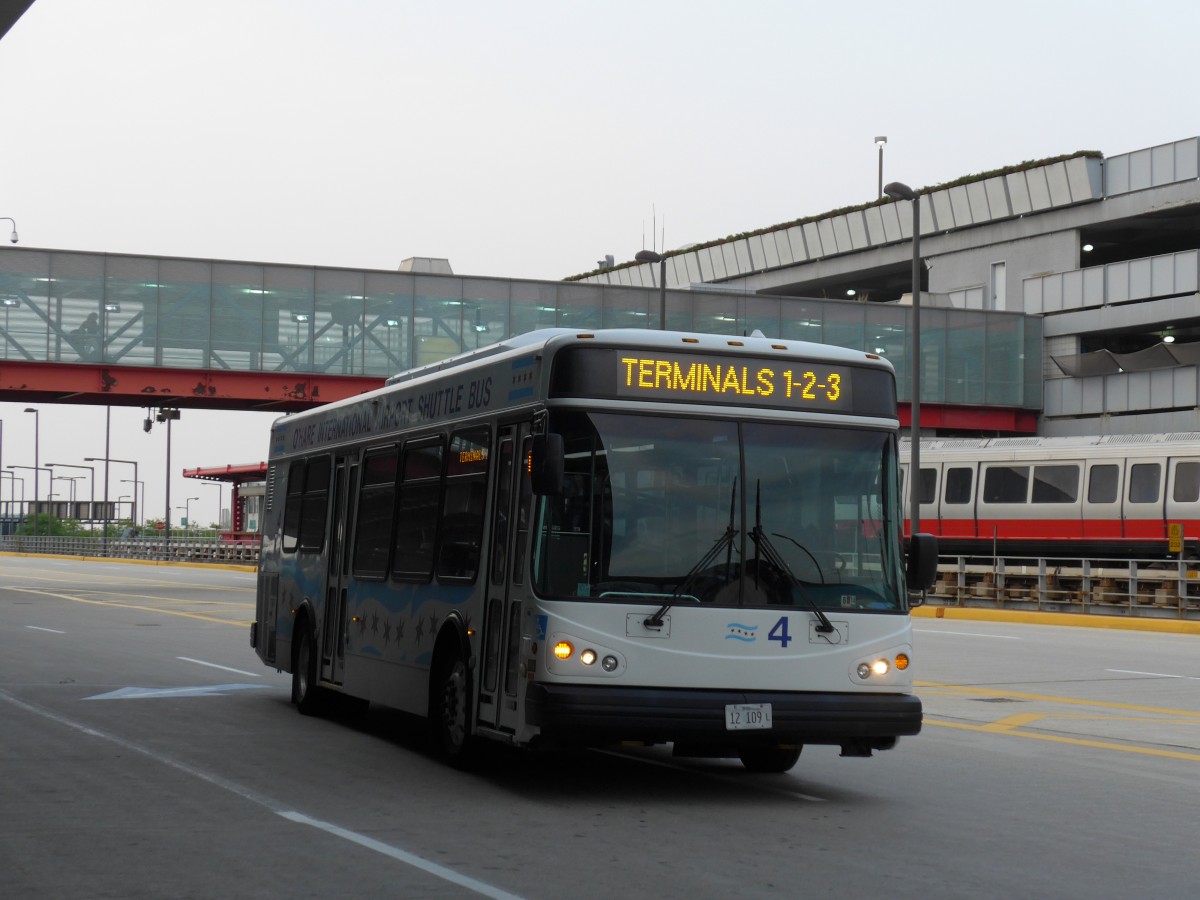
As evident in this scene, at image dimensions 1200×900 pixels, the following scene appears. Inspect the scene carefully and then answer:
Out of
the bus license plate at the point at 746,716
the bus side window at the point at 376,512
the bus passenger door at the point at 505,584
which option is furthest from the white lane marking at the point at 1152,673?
the bus passenger door at the point at 505,584

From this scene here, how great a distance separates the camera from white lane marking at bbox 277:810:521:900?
7473 mm

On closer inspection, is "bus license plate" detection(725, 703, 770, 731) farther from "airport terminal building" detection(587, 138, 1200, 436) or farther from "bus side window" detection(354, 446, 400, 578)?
"airport terminal building" detection(587, 138, 1200, 436)

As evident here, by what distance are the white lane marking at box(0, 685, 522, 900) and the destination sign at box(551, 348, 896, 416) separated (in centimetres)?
290

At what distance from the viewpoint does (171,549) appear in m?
81.7

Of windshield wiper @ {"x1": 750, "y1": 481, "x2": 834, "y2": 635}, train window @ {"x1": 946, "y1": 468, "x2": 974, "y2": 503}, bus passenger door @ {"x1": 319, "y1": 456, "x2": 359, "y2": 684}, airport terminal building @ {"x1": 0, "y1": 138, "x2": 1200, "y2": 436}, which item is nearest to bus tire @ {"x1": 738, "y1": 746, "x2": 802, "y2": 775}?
windshield wiper @ {"x1": 750, "y1": 481, "x2": 834, "y2": 635}

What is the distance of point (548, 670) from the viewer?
9773mm

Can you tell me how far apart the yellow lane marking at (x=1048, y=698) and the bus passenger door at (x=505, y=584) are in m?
7.94

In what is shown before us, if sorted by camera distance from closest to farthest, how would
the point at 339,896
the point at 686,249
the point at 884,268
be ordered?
the point at 339,896 → the point at 884,268 → the point at 686,249

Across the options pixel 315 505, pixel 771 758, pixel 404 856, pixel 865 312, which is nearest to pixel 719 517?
pixel 771 758

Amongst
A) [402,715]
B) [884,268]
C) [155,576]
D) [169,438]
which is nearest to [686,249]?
[884,268]

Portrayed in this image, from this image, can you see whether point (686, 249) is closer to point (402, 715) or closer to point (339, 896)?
point (402, 715)

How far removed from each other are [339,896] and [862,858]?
2657 millimetres

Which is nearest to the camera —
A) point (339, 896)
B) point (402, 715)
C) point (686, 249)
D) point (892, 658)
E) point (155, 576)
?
point (339, 896)

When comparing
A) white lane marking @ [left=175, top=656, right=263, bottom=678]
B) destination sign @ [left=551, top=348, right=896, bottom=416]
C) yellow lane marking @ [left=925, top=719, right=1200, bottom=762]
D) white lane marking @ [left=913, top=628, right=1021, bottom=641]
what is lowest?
white lane marking @ [left=175, top=656, right=263, bottom=678]
